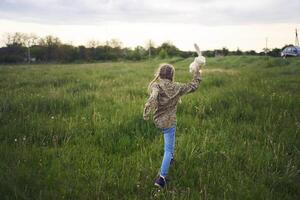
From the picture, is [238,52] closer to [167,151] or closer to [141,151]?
[141,151]

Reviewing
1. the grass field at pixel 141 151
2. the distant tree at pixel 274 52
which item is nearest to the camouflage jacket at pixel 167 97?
the grass field at pixel 141 151

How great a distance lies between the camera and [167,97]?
13.7 feet

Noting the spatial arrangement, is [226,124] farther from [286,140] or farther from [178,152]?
[178,152]

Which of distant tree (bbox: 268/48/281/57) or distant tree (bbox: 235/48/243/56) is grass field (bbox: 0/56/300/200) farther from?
distant tree (bbox: 235/48/243/56)

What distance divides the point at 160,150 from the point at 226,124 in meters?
1.82

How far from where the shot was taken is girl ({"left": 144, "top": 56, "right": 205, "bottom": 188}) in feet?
13.4

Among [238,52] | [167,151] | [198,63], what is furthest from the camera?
[238,52]

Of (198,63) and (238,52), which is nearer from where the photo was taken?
(198,63)

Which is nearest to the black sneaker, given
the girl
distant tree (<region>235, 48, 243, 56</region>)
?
the girl

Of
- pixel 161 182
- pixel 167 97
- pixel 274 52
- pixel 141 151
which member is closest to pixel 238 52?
pixel 274 52

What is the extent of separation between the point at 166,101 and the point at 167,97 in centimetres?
5

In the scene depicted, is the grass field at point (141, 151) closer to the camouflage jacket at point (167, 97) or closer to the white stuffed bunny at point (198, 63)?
the camouflage jacket at point (167, 97)

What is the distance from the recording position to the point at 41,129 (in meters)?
5.90

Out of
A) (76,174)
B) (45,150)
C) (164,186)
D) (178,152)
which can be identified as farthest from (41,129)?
(164,186)
